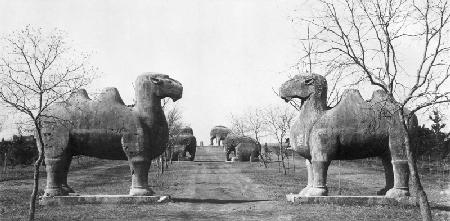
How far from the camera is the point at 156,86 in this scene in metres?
18.7

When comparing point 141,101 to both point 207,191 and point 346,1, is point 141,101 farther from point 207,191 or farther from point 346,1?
point 346,1

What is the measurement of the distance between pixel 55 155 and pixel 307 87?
30.5 ft

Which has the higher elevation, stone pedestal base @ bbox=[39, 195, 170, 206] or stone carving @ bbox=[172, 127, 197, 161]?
stone carving @ bbox=[172, 127, 197, 161]

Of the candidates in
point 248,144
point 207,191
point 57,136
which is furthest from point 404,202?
point 248,144

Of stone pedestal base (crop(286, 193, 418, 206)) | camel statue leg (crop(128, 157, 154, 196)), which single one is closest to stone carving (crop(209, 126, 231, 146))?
camel statue leg (crop(128, 157, 154, 196))

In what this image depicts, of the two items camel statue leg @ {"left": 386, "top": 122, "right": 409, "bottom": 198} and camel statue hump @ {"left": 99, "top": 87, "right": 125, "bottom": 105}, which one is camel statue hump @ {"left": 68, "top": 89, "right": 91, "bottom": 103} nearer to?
camel statue hump @ {"left": 99, "top": 87, "right": 125, "bottom": 105}

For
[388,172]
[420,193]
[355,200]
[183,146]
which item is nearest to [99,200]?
[355,200]

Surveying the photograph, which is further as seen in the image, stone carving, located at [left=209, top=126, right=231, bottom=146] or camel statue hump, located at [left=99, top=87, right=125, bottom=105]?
stone carving, located at [left=209, top=126, right=231, bottom=146]

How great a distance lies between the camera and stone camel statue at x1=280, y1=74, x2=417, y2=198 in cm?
1766

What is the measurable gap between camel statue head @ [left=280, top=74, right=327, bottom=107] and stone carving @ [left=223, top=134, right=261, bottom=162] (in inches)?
1246

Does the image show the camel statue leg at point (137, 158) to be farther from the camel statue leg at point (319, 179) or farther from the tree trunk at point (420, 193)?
the tree trunk at point (420, 193)

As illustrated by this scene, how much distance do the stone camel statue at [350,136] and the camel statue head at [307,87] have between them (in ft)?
0.98

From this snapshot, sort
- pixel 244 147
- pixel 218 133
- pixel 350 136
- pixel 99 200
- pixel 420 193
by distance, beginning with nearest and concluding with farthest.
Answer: pixel 420 193
pixel 99 200
pixel 350 136
pixel 244 147
pixel 218 133

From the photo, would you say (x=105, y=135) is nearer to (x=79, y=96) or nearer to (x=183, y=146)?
(x=79, y=96)
